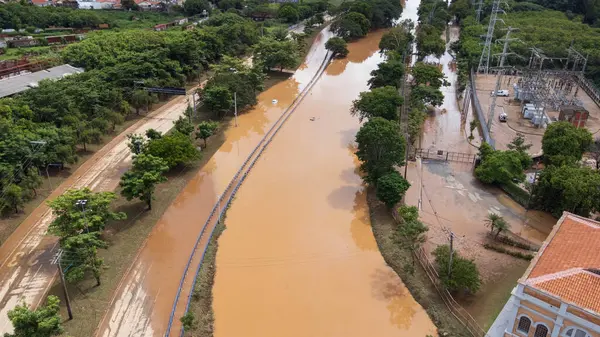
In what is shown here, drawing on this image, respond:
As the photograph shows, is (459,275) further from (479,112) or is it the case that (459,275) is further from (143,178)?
(479,112)

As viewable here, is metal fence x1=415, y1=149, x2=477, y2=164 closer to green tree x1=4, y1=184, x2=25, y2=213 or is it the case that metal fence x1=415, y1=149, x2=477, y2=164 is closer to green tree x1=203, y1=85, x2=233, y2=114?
green tree x1=203, y1=85, x2=233, y2=114

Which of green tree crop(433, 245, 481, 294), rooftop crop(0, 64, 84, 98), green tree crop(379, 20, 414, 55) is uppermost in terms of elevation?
green tree crop(379, 20, 414, 55)

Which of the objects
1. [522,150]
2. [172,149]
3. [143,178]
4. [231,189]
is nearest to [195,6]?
[172,149]

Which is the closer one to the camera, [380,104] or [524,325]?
[524,325]

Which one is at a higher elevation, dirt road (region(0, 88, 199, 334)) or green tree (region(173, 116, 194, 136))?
green tree (region(173, 116, 194, 136))

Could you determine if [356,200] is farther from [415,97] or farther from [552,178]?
[415,97]

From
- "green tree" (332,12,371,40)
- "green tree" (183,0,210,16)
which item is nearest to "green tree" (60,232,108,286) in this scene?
"green tree" (332,12,371,40)

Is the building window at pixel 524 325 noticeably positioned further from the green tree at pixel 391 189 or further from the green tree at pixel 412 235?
the green tree at pixel 391 189

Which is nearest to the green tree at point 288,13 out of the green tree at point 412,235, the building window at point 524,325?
the green tree at point 412,235
